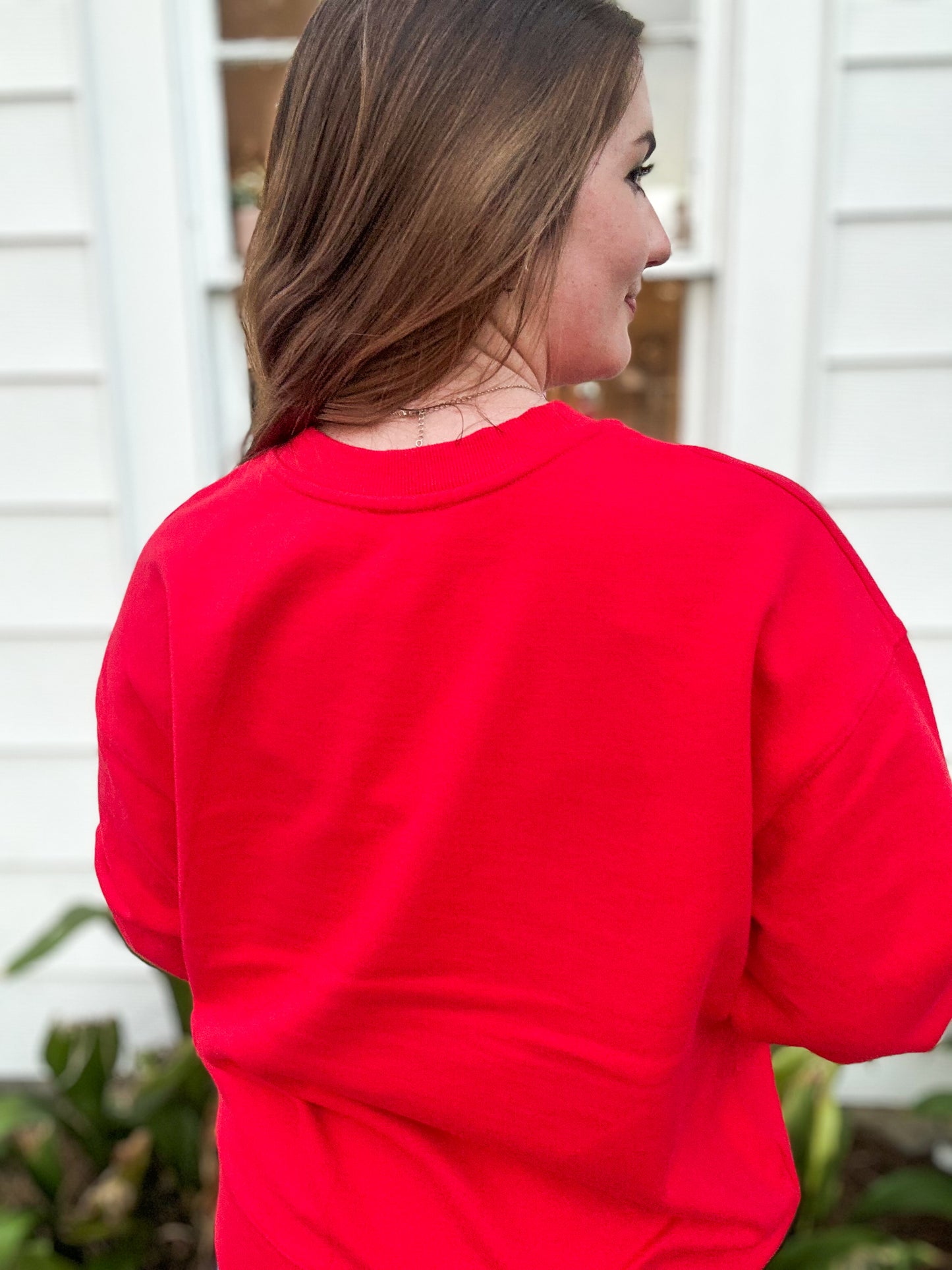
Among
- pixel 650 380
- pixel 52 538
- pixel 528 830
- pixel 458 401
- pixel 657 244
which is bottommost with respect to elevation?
pixel 52 538

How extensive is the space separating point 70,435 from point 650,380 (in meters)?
1.27

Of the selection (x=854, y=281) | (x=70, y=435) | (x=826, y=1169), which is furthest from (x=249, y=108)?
(x=826, y=1169)

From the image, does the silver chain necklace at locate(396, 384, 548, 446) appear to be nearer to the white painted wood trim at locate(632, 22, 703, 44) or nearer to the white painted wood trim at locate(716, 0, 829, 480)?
the white painted wood trim at locate(716, 0, 829, 480)

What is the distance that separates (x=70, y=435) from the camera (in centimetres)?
229

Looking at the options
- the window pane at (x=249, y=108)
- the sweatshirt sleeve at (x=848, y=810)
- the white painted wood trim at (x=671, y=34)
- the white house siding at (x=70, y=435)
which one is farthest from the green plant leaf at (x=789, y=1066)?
the window pane at (x=249, y=108)

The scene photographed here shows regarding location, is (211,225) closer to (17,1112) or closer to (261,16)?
(261,16)

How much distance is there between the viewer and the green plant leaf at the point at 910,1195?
1.88m

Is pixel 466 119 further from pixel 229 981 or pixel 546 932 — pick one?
pixel 229 981

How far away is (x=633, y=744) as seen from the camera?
74cm

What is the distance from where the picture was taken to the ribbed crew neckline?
71 cm

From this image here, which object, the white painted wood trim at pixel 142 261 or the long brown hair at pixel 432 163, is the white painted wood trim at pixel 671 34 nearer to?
the white painted wood trim at pixel 142 261

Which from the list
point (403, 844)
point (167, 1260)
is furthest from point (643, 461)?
point (167, 1260)

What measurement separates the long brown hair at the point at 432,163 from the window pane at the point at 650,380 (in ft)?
5.13

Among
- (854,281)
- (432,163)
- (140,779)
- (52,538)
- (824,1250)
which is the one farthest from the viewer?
(52,538)
